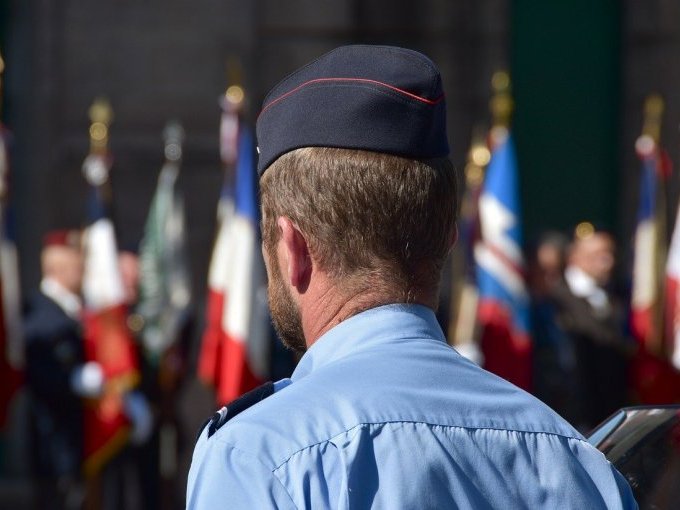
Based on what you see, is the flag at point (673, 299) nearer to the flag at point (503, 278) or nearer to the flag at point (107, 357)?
the flag at point (503, 278)

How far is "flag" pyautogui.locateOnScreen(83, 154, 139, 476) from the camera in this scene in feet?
22.2

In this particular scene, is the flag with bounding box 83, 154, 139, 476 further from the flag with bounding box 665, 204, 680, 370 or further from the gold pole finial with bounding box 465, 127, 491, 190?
the flag with bounding box 665, 204, 680, 370

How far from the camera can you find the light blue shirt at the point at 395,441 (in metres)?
1.33

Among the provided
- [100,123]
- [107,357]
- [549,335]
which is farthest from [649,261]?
[100,123]

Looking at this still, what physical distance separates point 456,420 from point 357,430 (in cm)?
12

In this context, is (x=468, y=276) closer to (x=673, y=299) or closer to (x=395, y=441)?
(x=673, y=299)

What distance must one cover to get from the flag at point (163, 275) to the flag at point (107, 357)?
0.42 meters

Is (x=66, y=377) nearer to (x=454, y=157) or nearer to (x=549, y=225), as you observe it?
(x=454, y=157)

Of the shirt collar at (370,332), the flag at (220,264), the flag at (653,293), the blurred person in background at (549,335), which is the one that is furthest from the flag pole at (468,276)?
the shirt collar at (370,332)

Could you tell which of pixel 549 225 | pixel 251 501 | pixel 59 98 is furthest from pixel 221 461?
pixel 549 225

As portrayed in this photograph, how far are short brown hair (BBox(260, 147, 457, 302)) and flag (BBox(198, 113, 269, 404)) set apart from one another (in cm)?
510

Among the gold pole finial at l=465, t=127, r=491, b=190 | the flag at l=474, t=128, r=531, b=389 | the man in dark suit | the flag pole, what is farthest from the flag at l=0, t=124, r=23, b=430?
the gold pole finial at l=465, t=127, r=491, b=190

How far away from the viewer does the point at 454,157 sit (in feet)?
27.4

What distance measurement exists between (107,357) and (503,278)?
213 cm
